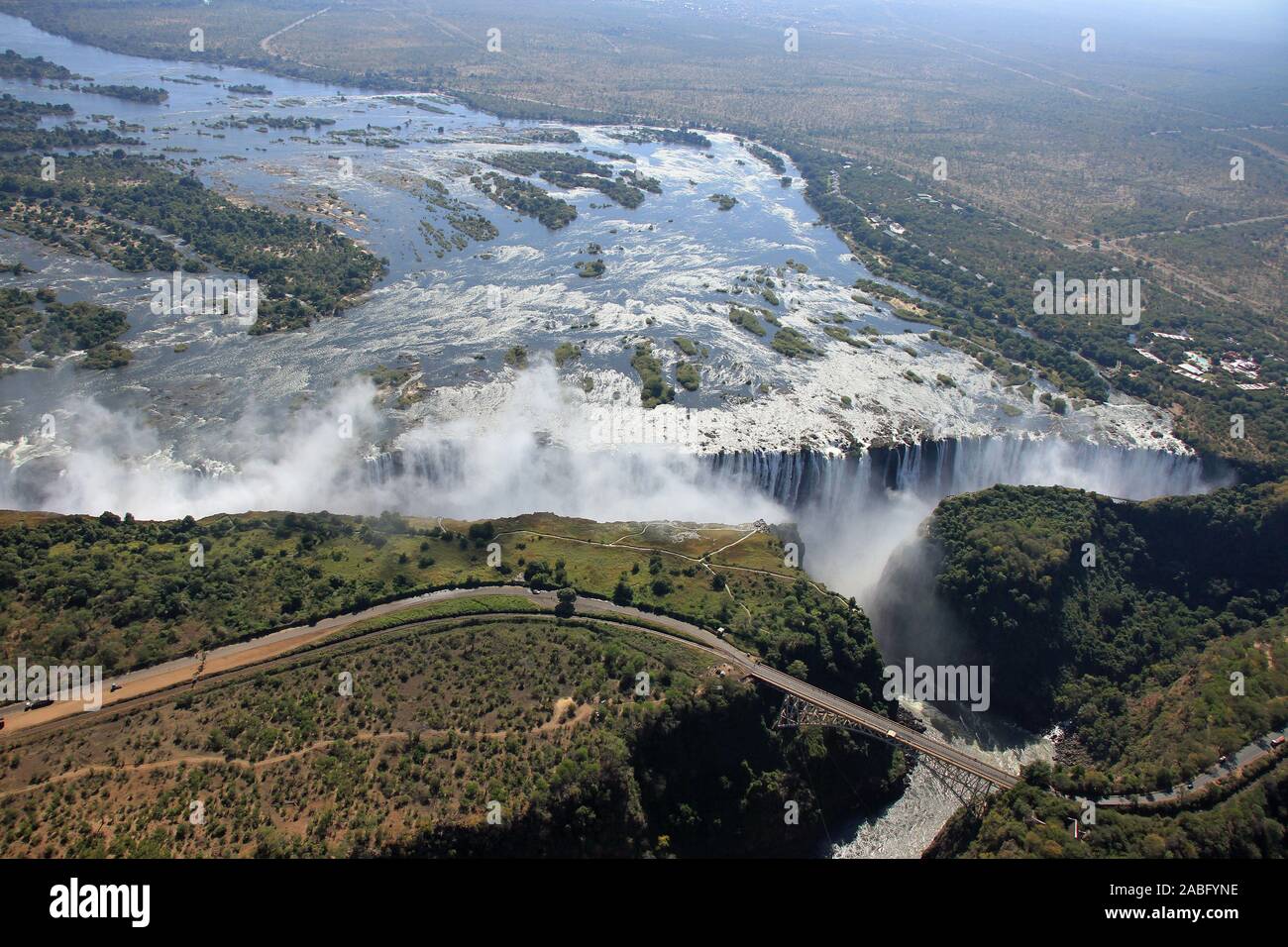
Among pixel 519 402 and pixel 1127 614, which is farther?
pixel 519 402

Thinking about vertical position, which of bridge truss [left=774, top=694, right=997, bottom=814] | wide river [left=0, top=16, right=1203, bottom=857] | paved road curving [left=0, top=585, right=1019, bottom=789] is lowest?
bridge truss [left=774, top=694, right=997, bottom=814]

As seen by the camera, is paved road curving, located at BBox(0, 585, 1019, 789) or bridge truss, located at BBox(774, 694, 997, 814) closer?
paved road curving, located at BBox(0, 585, 1019, 789)

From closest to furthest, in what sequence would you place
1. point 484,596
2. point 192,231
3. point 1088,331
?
1. point 484,596
2. point 192,231
3. point 1088,331

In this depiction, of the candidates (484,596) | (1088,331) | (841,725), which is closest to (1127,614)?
(841,725)

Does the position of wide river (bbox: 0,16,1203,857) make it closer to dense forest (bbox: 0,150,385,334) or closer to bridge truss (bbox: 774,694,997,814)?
bridge truss (bbox: 774,694,997,814)

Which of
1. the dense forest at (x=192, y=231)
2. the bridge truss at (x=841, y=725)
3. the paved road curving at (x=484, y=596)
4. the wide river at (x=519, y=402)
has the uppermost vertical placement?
the dense forest at (x=192, y=231)

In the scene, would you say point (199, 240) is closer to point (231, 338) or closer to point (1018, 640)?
point (231, 338)

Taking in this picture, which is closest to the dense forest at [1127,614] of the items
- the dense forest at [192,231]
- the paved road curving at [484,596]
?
the paved road curving at [484,596]

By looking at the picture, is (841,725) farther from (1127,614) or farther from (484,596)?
(1127,614)

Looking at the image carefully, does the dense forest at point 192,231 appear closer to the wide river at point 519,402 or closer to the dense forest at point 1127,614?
the wide river at point 519,402

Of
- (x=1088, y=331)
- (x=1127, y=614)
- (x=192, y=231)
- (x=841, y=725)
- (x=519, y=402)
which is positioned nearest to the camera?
(x=841, y=725)

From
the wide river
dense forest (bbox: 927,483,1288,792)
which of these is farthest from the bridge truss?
dense forest (bbox: 927,483,1288,792)
